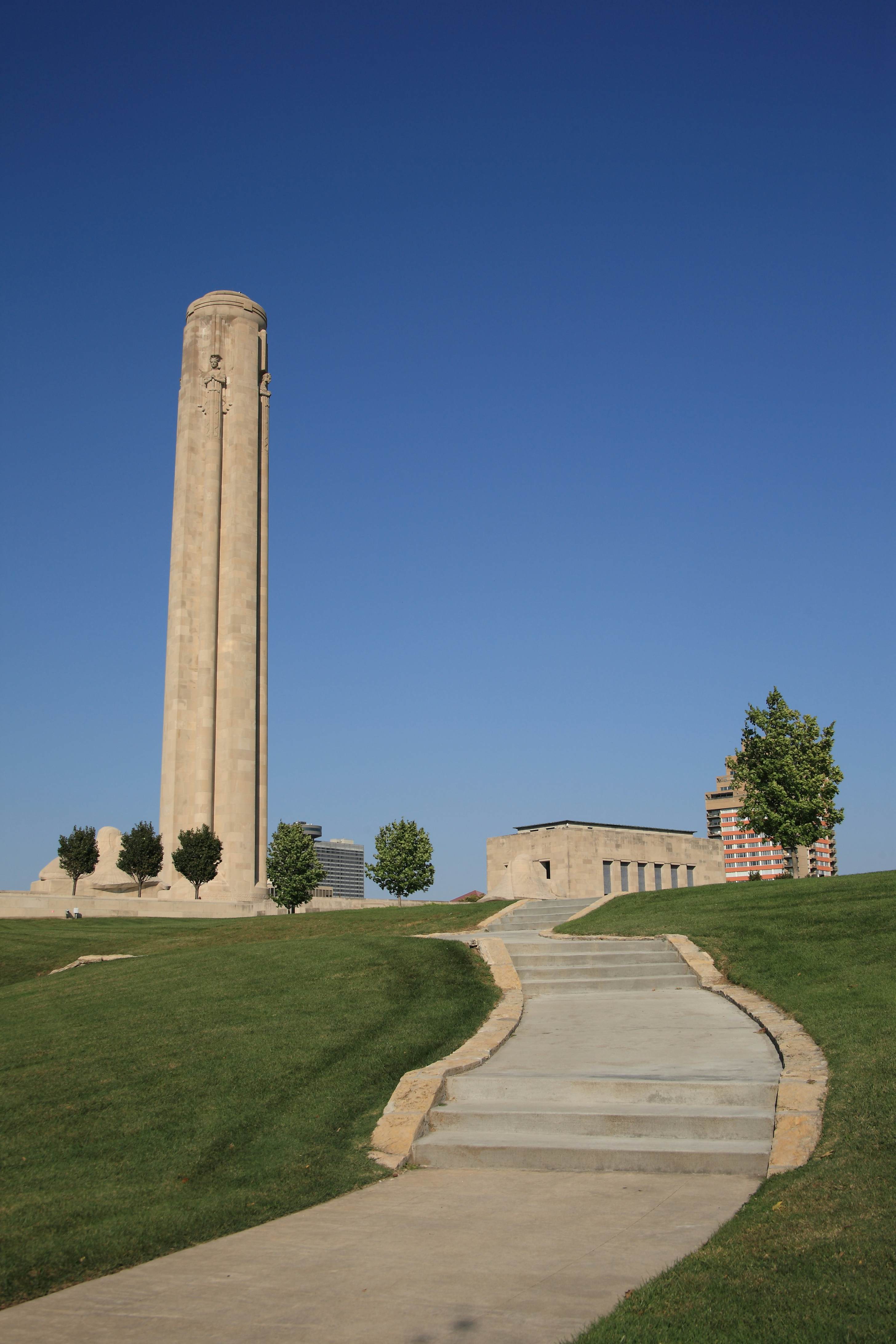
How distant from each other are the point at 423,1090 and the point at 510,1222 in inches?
117

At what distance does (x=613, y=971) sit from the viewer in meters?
16.2

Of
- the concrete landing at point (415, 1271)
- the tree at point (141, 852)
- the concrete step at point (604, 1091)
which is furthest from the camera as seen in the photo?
the tree at point (141, 852)

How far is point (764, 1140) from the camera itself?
8516 millimetres

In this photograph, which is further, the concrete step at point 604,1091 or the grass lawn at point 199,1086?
the concrete step at point 604,1091

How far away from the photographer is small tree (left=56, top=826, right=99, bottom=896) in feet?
169

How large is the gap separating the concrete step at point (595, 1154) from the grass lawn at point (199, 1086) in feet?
2.18

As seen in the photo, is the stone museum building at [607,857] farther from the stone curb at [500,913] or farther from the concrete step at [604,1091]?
the concrete step at [604,1091]

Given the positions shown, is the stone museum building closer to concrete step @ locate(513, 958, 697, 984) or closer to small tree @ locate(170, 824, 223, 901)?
small tree @ locate(170, 824, 223, 901)

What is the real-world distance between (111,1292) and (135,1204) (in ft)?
5.13

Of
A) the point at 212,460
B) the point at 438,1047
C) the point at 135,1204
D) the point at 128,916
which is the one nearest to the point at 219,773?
the point at 128,916

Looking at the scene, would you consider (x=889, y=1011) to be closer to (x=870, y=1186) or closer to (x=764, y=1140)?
(x=764, y=1140)

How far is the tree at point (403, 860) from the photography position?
69.6 meters

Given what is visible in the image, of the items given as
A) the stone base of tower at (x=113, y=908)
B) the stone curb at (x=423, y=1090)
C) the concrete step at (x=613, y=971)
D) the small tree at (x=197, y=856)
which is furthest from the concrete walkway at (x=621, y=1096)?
the small tree at (x=197, y=856)

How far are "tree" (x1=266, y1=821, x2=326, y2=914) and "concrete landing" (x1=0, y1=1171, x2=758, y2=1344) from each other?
2240 inches
